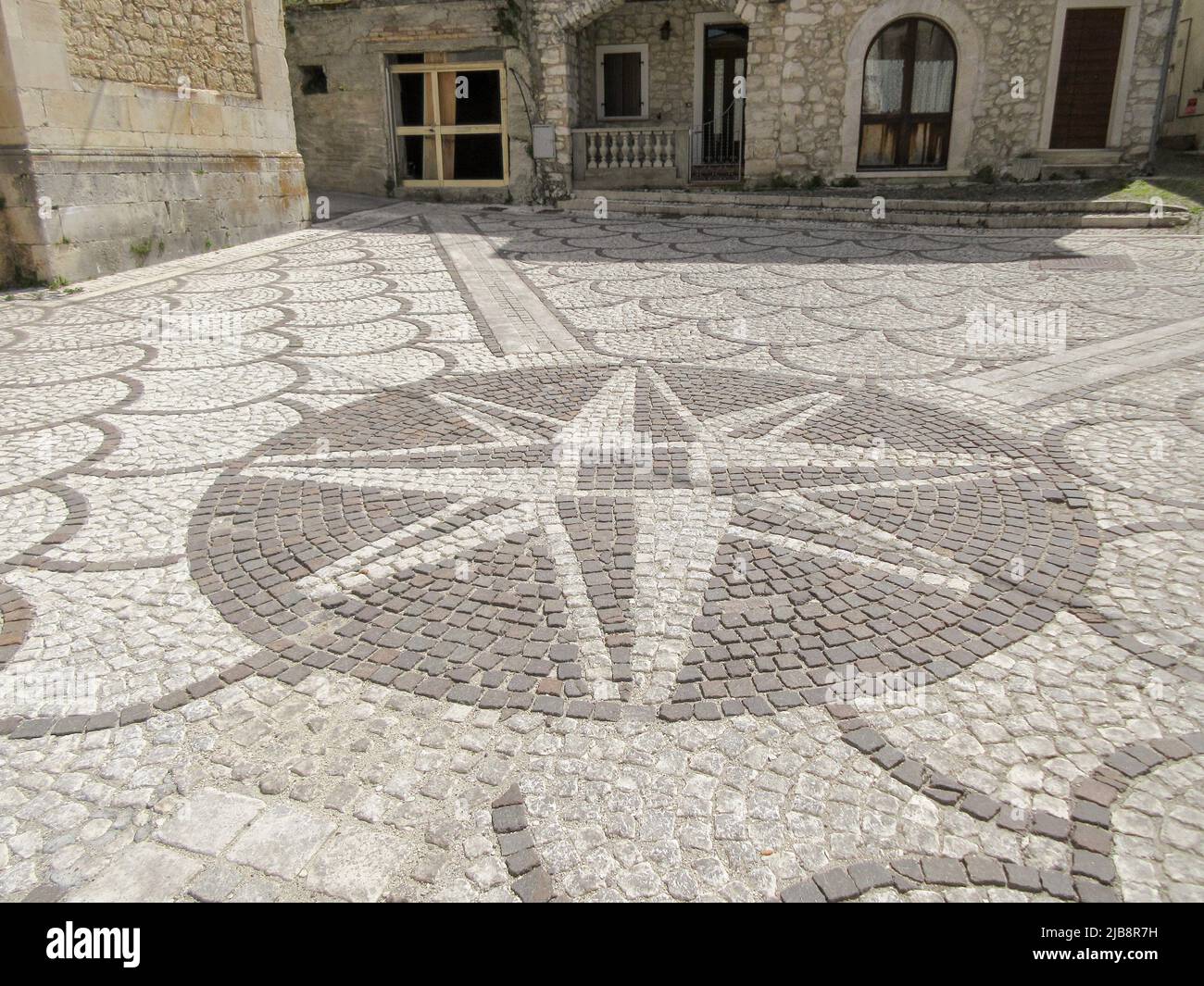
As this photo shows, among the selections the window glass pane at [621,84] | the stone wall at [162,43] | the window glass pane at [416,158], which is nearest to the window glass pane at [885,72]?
the window glass pane at [621,84]

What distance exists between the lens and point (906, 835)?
2074 millimetres

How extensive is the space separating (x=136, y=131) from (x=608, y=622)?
10067mm

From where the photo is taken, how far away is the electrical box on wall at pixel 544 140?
15477mm

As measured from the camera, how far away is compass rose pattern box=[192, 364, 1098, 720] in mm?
2770

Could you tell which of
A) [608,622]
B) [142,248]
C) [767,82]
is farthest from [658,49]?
[608,622]

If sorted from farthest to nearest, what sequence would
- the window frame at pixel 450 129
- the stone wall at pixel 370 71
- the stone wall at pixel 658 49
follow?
1. the stone wall at pixel 658 49
2. the window frame at pixel 450 129
3. the stone wall at pixel 370 71

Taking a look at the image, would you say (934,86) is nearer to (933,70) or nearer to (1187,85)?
(933,70)

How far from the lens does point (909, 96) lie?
1472 centimetres

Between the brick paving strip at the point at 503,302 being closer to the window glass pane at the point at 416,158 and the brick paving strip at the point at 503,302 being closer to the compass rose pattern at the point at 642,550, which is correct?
the compass rose pattern at the point at 642,550

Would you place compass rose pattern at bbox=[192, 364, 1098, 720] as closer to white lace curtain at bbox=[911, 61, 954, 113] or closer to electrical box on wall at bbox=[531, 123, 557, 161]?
electrical box on wall at bbox=[531, 123, 557, 161]

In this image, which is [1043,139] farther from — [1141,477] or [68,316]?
[68,316]

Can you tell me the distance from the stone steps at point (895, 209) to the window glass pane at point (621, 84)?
3.04 m
